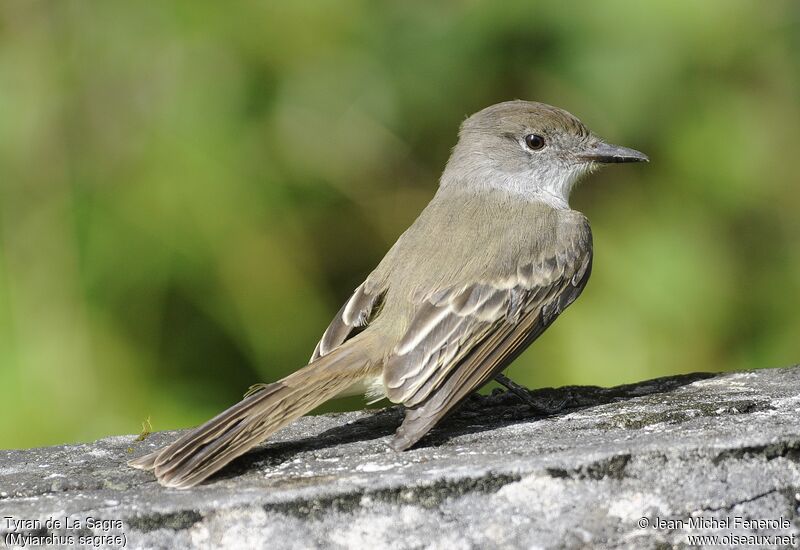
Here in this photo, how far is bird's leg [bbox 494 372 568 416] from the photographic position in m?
4.02

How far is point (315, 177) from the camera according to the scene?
16.7 ft

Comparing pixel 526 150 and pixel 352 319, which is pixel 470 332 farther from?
pixel 526 150

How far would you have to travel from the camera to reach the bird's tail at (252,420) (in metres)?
3.14

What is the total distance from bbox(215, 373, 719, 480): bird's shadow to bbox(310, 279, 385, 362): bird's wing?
11.1 inches

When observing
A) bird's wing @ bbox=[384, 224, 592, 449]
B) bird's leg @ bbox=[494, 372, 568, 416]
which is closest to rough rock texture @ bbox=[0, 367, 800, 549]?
bird's wing @ bbox=[384, 224, 592, 449]

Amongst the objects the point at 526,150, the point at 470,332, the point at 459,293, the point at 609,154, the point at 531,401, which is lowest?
the point at 531,401

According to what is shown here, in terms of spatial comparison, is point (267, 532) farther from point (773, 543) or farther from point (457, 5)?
point (457, 5)

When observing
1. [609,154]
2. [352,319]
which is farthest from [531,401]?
[609,154]

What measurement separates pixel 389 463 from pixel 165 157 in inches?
84.0

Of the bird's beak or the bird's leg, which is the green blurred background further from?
the bird's leg


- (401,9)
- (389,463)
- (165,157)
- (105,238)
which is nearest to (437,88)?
(401,9)

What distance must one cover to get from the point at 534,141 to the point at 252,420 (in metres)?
2.29

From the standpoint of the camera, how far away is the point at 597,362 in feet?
17.1

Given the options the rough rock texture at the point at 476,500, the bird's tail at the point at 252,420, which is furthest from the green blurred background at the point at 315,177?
the rough rock texture at the point at 476,500
